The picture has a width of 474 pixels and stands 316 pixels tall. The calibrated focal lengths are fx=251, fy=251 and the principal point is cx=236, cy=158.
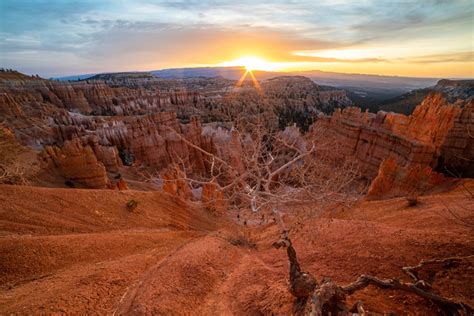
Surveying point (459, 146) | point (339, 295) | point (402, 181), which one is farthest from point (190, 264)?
point (459, 146)

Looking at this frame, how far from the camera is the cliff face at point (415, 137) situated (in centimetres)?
2259

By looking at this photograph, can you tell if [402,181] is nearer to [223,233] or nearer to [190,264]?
[223,233]

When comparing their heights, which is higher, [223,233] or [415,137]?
[415,137]

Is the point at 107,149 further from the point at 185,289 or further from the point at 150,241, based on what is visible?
the point at 185,289

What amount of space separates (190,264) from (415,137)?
28789 millimetres

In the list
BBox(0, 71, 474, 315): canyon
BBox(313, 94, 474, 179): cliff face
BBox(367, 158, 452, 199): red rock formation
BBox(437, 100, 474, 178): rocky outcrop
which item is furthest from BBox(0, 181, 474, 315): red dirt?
BBox(437, 100, 474, 178): rocky outcrop

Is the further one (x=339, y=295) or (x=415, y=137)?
(x=415, y=137)

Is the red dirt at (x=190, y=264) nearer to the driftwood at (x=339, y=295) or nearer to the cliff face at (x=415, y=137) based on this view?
the driftwood at (x=339, y=295)

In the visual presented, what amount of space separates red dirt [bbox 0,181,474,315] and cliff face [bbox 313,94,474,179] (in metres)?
12.7

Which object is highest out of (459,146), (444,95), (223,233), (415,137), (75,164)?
(444,95)

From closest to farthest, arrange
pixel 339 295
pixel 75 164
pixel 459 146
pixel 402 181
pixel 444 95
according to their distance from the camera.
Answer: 1. pixel 339 295
2. pixel 75 164
3. pixel 402 181
4. pixel 459 146
5. pixel 444 95

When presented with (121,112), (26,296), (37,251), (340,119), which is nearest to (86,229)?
(37,251)

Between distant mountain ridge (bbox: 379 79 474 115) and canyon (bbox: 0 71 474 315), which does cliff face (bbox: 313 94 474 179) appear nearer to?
canyon (bbox: 0 71 474 315)

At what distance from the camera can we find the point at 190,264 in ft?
22.1
